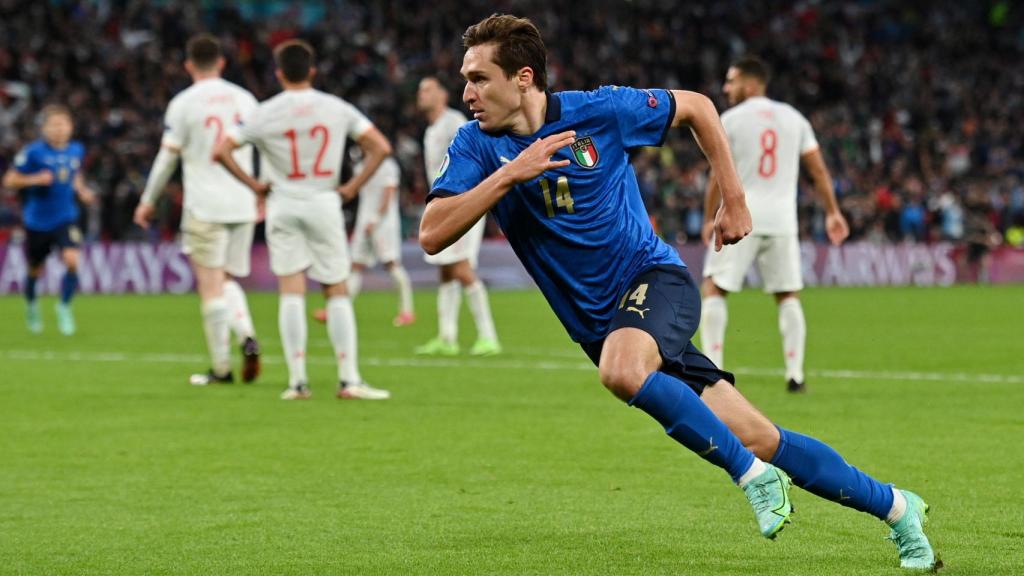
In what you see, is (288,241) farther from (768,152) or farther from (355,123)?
(768,152)

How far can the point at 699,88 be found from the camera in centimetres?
3656

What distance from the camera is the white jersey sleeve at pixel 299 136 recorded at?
34.2 ft

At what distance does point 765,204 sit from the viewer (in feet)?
36.2

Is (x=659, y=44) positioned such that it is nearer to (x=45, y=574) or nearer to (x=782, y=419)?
(x=782, y=419)

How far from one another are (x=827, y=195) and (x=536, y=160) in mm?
6435

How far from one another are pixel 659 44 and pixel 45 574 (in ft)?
113

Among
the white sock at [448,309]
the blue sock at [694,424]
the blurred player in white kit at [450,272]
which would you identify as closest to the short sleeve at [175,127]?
the blurred player in white kit at [450,272]

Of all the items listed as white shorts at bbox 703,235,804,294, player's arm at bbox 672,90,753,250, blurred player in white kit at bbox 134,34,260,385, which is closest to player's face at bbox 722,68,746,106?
white shorts at bbox 703,235,804,294

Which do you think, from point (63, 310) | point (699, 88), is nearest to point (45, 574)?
point (63, 310)

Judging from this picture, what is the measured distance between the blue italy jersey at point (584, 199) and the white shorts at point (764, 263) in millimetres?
5736

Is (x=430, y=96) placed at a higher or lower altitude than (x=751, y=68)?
lower

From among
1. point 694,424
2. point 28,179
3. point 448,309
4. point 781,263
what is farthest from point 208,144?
point 694,424

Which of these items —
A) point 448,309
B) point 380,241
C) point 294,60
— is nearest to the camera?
point 294,60

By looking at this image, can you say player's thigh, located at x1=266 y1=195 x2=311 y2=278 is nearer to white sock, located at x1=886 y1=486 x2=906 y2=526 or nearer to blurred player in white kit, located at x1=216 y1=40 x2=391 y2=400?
blurred player in white kit, located at x1=216 y1=40 x2=391 y2=400
